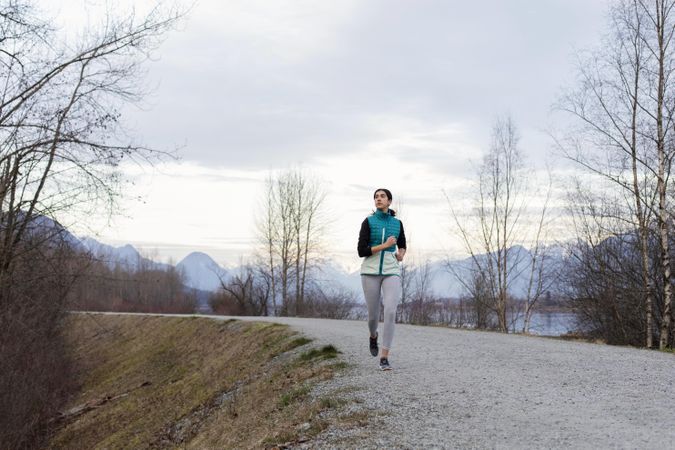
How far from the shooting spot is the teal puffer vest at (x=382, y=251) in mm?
7570

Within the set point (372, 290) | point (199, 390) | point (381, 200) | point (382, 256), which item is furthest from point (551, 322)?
point (381, 200)

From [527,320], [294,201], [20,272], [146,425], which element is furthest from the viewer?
[294,201]

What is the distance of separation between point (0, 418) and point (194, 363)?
710 cm

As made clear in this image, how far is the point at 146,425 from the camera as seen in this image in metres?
13.1

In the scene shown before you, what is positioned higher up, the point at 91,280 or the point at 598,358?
the point at 91,280

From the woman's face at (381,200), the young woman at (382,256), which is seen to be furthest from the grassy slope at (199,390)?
the woman's face at (381,200)

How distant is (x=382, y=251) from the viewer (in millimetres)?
7551

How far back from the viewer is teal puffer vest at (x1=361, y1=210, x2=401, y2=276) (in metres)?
7.57

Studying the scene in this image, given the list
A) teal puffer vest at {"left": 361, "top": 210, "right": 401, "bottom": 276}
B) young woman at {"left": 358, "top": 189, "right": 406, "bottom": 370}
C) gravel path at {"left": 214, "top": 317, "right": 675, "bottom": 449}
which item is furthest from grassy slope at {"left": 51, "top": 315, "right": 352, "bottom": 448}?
teal puffer vest at {"left": 361, "top": 210, "right": 401, "bottom": 276}

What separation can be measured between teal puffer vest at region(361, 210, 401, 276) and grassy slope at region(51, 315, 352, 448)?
1.89 metres

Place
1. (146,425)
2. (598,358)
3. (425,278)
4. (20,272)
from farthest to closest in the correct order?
1. (425,278)
2. (146,425)
3. (20,272)
4. (598,358)

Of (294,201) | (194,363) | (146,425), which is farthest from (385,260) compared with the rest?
(294,201)

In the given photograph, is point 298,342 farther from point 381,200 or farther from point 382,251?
point 381,200

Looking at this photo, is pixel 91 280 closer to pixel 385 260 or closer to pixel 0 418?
pixel 0 418
